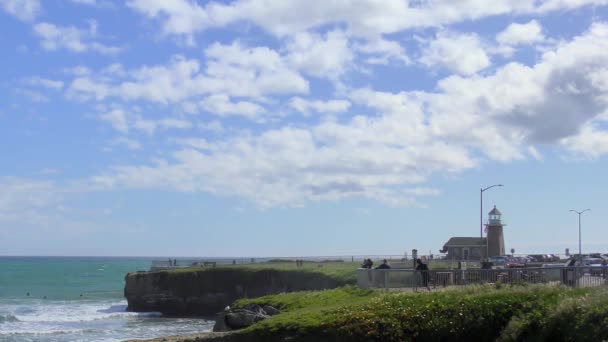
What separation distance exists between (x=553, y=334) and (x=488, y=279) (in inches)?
357

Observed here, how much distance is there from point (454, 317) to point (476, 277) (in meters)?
6.95

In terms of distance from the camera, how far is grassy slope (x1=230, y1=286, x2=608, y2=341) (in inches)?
744

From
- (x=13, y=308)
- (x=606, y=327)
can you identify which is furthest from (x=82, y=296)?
(x=606, y=327)

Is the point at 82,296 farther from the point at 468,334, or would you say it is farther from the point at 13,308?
the point at 468,334

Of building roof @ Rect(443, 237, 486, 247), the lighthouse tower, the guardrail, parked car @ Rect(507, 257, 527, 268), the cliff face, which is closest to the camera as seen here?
the guardrail

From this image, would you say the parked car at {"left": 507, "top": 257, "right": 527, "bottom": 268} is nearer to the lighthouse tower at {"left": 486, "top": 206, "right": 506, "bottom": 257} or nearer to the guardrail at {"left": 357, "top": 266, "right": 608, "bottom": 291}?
the lighthouse tower at {"left": 486, "top": 206, "right": 506, "bottom": 257}

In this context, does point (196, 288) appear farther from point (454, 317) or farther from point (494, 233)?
point (454, 317)

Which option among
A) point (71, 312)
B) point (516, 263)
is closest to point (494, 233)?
point (516, 263)

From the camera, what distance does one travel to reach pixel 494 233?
75688 millimetres

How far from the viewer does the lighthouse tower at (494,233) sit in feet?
247

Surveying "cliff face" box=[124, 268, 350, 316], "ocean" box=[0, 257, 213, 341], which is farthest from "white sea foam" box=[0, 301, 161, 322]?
"cliff face" box=[124, 268, 350, 316]

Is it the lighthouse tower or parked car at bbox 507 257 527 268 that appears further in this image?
the lighthouse tower

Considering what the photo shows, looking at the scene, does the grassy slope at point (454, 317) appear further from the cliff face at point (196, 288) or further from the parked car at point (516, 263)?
the cliff face at point (196, 288)

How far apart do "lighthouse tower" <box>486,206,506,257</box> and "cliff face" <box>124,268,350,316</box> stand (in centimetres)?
2369
